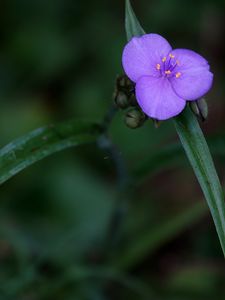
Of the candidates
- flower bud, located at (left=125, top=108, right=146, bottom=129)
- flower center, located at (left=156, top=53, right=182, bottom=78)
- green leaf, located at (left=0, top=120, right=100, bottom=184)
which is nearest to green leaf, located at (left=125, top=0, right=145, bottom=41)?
flower center, located at (left=156, top=53, right=182, bottom=78)

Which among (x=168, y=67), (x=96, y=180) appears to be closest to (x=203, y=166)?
(x=168, y=67)

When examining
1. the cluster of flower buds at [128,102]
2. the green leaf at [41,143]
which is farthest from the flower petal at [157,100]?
the green leaf at [41,143]

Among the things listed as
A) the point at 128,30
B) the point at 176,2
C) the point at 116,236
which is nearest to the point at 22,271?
the point at 116,236

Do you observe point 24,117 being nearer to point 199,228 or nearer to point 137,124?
point 199,228

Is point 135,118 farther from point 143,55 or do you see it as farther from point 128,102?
point 143,55

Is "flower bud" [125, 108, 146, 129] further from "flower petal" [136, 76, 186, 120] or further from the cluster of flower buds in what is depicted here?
"flower petal" [136, 76, 186, 120]

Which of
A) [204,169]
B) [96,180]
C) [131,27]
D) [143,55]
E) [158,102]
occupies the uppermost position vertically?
[131,27]

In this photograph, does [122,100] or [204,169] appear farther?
[122,100]
